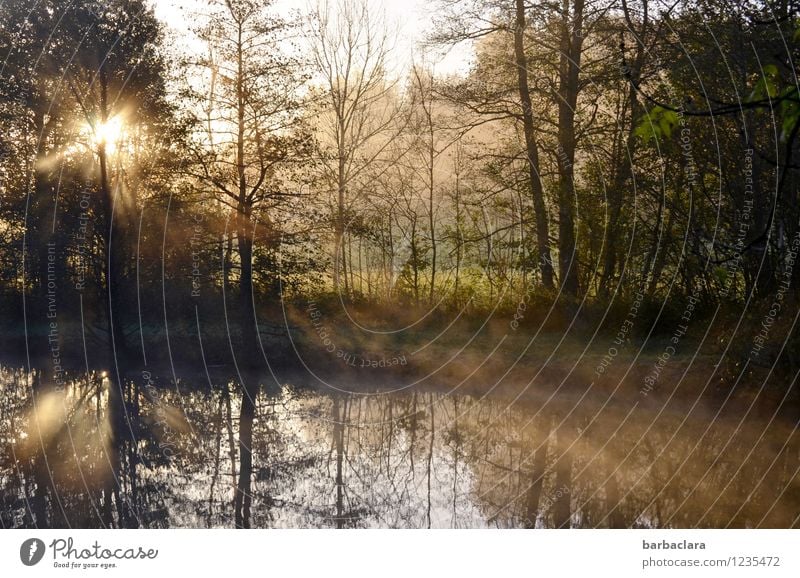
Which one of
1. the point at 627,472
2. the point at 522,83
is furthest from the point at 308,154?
the point at 627,472

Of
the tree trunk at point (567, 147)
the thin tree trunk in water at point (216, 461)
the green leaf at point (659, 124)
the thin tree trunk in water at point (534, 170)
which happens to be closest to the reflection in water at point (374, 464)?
the thin tree trunk in water at point (216, 461)

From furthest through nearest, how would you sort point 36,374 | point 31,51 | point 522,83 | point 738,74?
1. point 522,83
2. point 36,374
3. point 738,74
4. point 31,51

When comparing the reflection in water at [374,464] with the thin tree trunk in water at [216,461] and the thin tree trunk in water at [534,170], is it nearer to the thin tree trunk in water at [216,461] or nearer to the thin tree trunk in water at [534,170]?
the thin tree trunk in water at [216,461]

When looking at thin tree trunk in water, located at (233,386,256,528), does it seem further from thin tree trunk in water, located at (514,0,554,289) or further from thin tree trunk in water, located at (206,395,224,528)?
thin tree trunk in water, located at (514,0,554,289)

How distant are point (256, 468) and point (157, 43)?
5850 millimetres

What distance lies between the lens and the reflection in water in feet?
23.7

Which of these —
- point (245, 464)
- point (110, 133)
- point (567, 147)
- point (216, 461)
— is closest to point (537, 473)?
point (245, 464)

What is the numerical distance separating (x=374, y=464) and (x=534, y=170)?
659 cm

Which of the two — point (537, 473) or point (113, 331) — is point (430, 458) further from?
point (113, 331)

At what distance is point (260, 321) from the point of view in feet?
42.0

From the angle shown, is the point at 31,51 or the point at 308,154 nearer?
the point at 31,51

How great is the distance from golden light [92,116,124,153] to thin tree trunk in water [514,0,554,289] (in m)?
6.40

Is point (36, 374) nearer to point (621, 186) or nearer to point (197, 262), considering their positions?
point (197, 262)

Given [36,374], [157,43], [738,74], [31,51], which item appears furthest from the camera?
[36,374]
